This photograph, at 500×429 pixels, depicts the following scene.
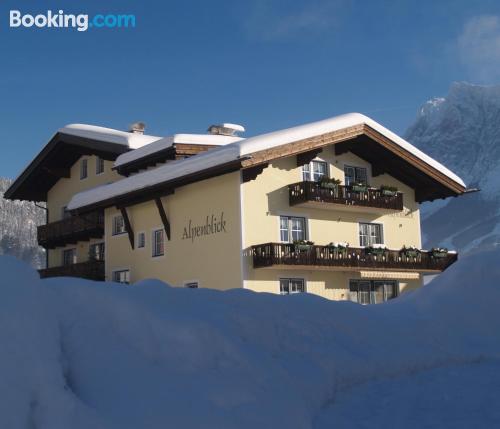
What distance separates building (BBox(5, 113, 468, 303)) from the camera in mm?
24625

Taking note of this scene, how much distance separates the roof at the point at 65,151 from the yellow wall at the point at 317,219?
834 cm

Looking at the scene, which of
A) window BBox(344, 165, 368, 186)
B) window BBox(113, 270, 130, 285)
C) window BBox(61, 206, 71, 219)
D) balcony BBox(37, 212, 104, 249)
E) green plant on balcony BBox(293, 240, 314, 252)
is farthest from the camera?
window BBox(61, 206, 71, 219)

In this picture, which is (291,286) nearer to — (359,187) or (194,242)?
(194,242)

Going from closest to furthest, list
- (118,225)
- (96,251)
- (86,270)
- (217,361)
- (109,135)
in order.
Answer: (217,361) → (118,225) → (86,270) → (109,135) → (96,251)

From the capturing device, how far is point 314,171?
89.7 feet

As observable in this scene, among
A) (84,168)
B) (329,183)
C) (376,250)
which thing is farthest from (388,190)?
(84,168)

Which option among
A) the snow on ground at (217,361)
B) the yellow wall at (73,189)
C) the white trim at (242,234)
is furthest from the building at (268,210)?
the snow on ground at (217,361)

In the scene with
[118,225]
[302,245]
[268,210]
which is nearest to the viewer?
[302,245]

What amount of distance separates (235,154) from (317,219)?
528cm

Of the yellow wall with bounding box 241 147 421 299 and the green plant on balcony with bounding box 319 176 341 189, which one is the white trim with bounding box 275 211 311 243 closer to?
the yellow wall with bounding box 241 147 421 299

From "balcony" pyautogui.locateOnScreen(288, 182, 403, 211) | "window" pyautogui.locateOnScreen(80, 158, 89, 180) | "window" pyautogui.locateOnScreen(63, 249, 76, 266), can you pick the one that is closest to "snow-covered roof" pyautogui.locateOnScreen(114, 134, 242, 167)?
"balcony" pyautogui.locateOnScreen(288, 182, 403, 211)

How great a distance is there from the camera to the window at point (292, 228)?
2583 cm

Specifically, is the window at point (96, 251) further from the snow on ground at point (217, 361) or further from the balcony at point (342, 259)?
the snow on ground at point (217, 361)

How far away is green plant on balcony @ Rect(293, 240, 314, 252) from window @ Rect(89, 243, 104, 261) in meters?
11.1
